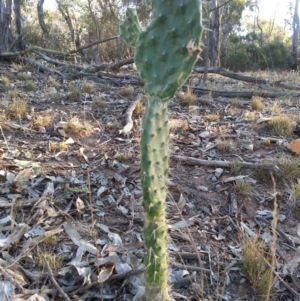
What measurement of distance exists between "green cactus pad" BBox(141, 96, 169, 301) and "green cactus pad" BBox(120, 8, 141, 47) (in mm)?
530

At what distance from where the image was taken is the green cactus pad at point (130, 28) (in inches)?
71.7

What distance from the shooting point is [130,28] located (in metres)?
1.84

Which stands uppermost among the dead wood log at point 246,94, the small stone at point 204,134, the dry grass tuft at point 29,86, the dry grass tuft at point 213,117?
the dry grass tuft at point 29,86

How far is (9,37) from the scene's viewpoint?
26.7ft

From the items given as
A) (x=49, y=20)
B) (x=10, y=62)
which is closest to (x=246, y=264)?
(x=10, y=62)

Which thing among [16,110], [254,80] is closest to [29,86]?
[16,110]

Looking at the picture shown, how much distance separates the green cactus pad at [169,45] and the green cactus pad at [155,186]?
0.08 m

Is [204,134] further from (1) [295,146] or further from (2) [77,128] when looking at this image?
(2) [77,128]

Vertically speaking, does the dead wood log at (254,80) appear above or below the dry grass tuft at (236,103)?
above

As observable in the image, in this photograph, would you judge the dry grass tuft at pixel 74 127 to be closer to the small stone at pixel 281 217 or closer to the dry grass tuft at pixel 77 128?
the dry grass tuft at pixel 77 128

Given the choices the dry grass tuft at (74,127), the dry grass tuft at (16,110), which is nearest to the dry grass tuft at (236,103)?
the dry grass tuft at (74,127)

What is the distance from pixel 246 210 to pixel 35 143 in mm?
1946

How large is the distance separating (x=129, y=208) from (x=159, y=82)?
1.31m

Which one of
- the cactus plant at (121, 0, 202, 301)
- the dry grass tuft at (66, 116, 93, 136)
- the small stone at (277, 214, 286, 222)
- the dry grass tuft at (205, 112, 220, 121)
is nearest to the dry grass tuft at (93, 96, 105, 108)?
the dry grass tuft at (66, 116, 93, 136)
